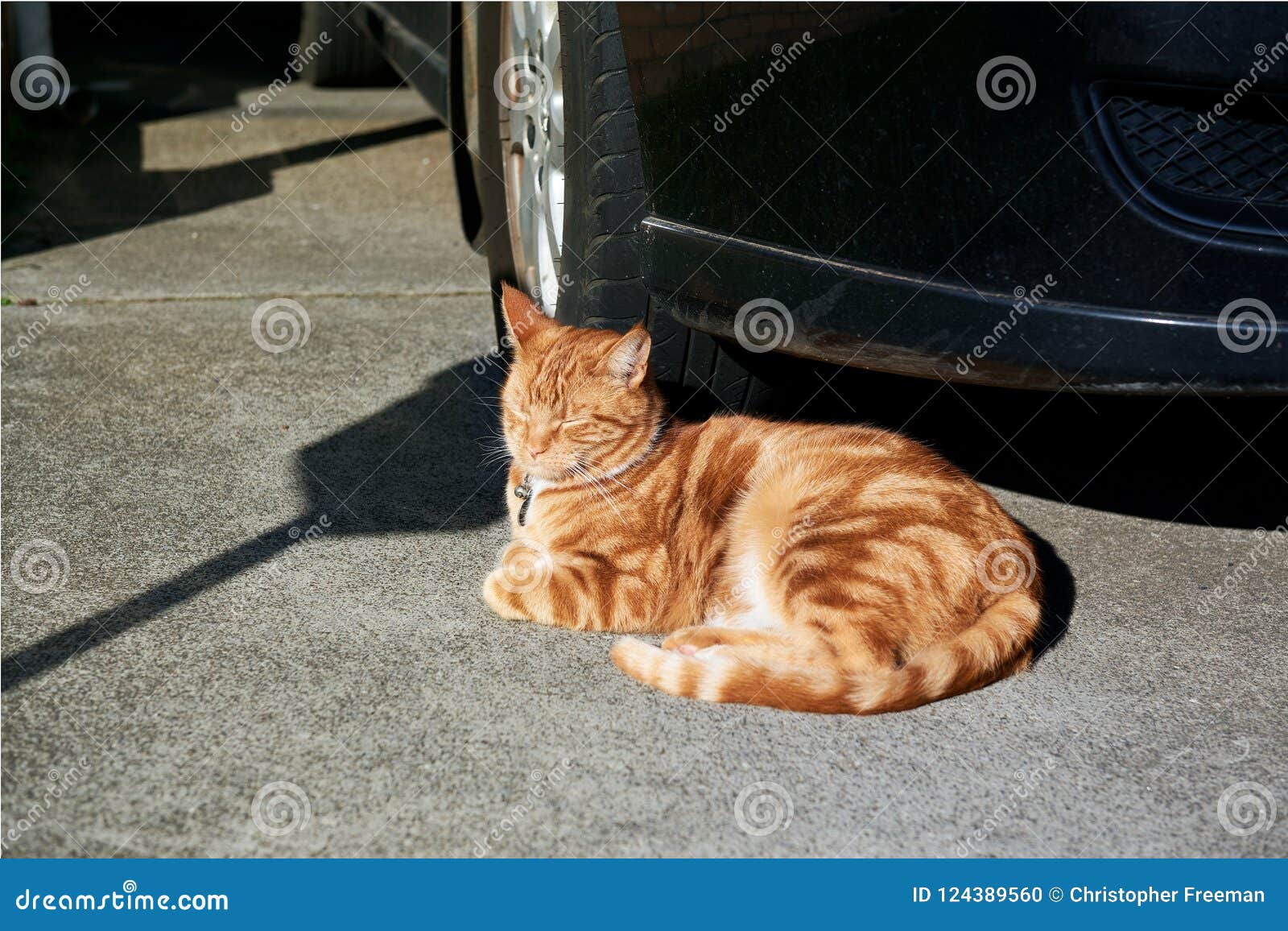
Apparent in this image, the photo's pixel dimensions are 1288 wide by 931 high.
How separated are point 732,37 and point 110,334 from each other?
2860 mm

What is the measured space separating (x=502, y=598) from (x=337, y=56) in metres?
5.67

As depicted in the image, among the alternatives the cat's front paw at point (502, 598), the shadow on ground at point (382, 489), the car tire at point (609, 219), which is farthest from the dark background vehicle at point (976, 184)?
the shadow on ground at point (382, 489)

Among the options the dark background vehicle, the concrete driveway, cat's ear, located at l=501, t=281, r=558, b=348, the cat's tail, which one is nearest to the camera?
the concrete driveway

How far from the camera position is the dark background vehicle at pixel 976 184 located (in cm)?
221

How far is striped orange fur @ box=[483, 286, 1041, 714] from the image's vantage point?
96.9 inches

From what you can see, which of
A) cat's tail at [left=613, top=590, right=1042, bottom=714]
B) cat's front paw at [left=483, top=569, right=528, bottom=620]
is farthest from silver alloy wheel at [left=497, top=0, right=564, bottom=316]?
cat's tail at [left=613, top=590, right=1042, bottom=714]

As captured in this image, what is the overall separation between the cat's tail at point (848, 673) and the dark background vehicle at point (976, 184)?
55cm

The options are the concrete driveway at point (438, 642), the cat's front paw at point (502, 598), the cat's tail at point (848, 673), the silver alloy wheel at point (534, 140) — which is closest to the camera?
the concrete driveway at point (438, 642)

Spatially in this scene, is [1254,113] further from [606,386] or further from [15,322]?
[15,322]

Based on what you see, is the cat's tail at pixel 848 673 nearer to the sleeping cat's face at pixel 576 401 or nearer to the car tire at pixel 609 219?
the sleeping cat's face at pixel 576 401

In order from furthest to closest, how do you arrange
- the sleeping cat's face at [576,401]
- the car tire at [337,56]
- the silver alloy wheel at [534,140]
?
the car tire at [337,56]
the silver alloy wheel at [534,140]
the sleeping cat's face at [576,401]

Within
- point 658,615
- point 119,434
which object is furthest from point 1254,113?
point 119,434

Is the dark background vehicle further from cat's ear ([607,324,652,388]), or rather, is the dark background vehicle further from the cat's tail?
the cat's tail

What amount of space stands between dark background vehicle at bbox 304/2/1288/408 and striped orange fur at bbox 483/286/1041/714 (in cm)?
33
